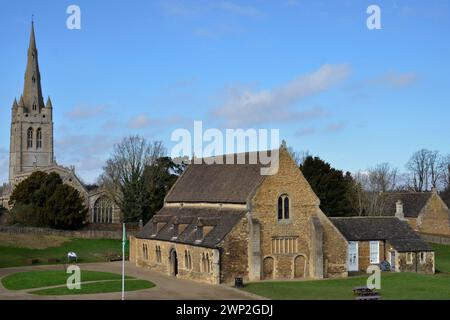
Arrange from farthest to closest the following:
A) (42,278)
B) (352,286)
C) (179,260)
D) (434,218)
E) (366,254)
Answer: (434,218) < (366,254) < (179,260) < (42,278) < (352,286)

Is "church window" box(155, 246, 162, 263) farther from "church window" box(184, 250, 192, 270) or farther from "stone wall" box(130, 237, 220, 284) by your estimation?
"church window" box(184, 250, 192, 270)

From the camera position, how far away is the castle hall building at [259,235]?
171 ft

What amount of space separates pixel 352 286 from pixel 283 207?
852 cm

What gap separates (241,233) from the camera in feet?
172

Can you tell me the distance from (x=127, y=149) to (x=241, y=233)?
48.4m

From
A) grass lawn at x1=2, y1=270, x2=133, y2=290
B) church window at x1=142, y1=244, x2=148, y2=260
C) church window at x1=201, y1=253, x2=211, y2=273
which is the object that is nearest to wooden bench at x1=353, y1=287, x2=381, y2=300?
church window at x1=201, y1=253, x2=211, y2=273

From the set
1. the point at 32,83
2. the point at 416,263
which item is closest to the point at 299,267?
the point at 416,263

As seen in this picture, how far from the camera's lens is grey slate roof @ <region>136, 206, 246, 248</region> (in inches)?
2079

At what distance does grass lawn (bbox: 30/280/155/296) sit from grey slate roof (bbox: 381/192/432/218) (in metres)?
48.9

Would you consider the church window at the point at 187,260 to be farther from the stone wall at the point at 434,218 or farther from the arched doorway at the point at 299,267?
the stone wall at the point at 434,218

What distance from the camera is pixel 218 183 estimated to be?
60.0m

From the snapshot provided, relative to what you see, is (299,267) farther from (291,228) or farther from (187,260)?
(187,260)

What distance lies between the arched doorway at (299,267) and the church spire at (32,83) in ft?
364
